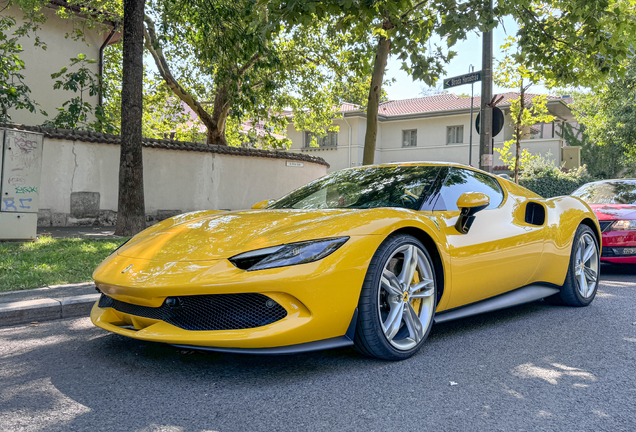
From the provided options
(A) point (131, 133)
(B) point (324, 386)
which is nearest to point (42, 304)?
(B) point (324, 386)

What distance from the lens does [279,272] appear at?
8.54 ft

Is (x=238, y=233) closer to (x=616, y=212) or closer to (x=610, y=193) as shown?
(x=616, y=212)

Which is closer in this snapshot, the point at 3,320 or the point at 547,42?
the point at 3,320

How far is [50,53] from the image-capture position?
16.5 meters

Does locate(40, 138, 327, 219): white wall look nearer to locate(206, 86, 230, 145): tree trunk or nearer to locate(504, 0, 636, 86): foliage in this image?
locate(206, 86, 230, 145): tree trunk

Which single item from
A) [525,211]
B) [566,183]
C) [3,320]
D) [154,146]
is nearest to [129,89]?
[154,146]

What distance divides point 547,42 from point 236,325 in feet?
29.4

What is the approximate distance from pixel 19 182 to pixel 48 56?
33.7ft

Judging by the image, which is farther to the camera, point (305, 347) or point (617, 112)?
point (617, 112)

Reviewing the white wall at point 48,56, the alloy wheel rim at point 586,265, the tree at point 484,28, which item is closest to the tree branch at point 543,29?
the tree at point 484,28

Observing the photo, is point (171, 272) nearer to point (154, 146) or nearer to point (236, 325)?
point (236, 325)

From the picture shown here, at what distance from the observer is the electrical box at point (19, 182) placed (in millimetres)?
7938

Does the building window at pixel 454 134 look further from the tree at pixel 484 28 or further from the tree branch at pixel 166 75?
the tree at pixel 484 28

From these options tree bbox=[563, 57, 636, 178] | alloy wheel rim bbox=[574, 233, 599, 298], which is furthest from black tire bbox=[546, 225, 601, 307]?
tree bbox=[563, 57, 636, 178]
